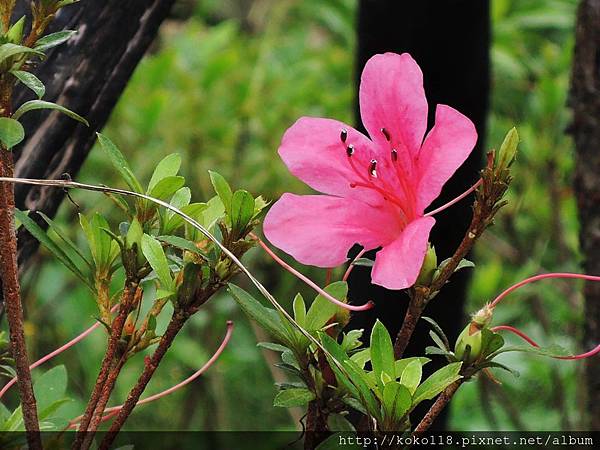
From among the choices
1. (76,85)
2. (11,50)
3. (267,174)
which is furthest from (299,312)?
(267,174)

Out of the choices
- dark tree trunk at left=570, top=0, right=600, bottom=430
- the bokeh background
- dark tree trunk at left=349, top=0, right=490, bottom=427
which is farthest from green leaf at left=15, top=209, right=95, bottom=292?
the bokeh background

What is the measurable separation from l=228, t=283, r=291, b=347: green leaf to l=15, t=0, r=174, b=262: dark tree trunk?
315mm

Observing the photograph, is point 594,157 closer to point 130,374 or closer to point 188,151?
point 188,151

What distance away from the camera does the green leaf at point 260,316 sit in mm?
534

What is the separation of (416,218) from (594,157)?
0.71 metres

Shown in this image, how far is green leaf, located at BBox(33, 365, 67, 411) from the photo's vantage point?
65 cm

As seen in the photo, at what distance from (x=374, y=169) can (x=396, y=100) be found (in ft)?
0.14

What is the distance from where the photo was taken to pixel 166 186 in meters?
0.57

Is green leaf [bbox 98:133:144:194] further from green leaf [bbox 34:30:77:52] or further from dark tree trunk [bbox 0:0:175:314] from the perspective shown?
dark tree trunk [bbox 0:0:175:314]

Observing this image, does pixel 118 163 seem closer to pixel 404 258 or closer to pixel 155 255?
pixel 155 255

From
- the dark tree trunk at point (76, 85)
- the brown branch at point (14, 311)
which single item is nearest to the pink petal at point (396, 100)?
the brown branch at point (14, 311)

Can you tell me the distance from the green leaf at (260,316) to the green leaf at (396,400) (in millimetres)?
64

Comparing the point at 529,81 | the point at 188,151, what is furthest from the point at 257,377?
the point at 529,81

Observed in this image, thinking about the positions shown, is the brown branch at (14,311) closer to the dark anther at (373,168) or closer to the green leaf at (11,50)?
the green leaf at (11,50)
